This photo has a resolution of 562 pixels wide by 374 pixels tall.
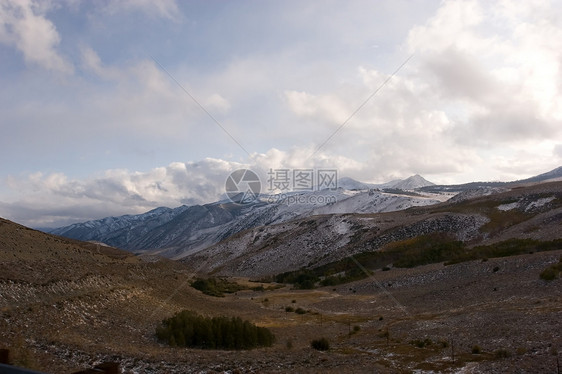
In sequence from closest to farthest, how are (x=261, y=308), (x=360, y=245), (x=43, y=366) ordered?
(x=43, y=366) < (x=261, y=308) < (x=360, y=245)

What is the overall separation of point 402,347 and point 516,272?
16331mm

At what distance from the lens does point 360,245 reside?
70938mm

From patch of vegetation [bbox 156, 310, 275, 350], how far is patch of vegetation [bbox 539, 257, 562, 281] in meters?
18.3

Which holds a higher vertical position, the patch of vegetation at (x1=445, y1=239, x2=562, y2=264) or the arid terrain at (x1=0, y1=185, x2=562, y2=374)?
the patch of vegetation at (x1=445, y1=239, x2=562, y2=264)

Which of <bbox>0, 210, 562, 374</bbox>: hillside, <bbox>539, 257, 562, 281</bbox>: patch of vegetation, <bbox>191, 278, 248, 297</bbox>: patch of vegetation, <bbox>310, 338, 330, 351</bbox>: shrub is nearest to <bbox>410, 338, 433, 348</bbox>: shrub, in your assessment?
<bbox>0, 210, 562, 374</bbox>: hillside

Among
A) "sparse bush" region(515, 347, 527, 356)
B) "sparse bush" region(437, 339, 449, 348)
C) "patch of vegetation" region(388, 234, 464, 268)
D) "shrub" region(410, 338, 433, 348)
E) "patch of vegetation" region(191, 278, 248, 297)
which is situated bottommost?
"patch of vegetation" region(191, 278, 248, 297)

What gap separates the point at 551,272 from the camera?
26.8 metres

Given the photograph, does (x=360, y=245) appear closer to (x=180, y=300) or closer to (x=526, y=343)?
(x=180, y=300)

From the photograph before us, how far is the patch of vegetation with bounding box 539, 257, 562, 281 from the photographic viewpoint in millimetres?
26453

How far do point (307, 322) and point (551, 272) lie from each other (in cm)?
1644

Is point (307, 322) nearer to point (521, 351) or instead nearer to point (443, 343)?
point (443, 343)

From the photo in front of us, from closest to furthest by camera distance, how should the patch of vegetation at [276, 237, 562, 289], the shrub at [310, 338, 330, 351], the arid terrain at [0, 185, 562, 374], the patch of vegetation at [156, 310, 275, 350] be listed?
the arid terrain at [0, 185, 562, 374]
the patch of vegetation at [156, 310, 275, 350]
the shrub at [310, 338, 330, 351]
the patch of vegetation at [276, 237, 562, 289]

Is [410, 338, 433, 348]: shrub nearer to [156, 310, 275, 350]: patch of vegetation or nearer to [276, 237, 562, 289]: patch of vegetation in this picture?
[156, 310, 275, 350]: patch of vegetation

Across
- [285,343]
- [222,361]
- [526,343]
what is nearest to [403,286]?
[285,343]
